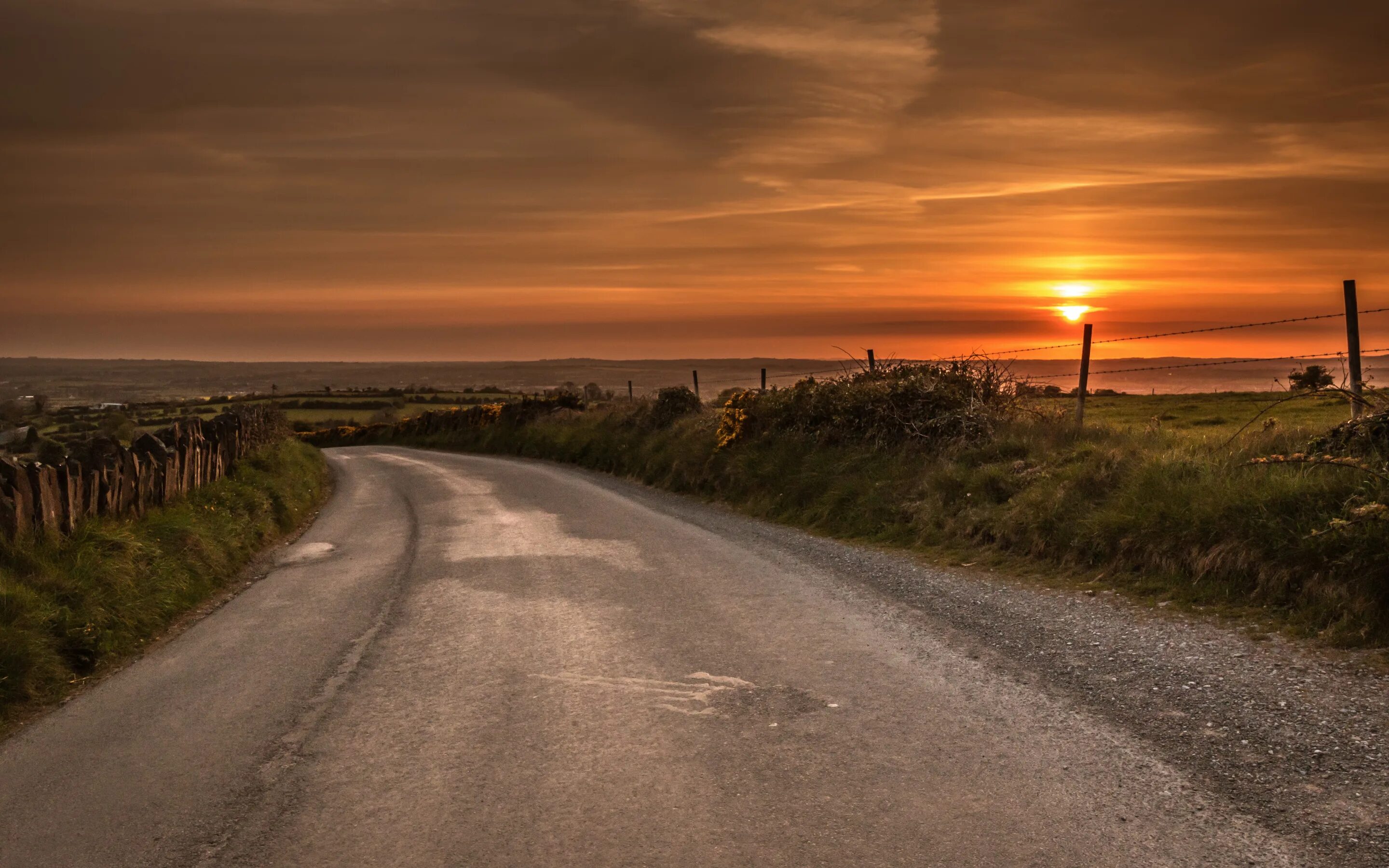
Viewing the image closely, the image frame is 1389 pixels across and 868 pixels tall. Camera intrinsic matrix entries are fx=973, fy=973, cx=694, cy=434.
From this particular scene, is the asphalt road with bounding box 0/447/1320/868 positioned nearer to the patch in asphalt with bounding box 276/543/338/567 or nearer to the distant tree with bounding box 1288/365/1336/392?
the patch in asphalt with bounding box 276/543/338/567

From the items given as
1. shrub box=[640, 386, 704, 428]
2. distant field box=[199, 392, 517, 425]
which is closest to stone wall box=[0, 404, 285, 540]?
shrub box=[640, 386, 704, 428]

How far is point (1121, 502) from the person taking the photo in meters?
10.2

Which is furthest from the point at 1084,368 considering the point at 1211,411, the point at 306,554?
the point at 306,554

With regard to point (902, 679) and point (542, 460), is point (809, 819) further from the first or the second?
point (542, 460)

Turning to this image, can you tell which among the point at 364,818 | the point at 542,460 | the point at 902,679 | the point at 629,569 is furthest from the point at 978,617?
the point at 542,460

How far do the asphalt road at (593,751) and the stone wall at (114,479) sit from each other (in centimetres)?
189

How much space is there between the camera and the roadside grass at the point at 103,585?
725cm

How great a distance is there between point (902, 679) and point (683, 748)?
6.21 ft

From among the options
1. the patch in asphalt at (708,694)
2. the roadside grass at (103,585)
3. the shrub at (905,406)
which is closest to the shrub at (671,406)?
the shrub at (905,406)

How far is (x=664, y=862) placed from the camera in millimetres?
4145

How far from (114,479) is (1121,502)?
11102mm

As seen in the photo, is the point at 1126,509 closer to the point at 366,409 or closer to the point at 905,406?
the point at 905,406

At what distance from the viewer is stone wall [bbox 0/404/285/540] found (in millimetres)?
9008

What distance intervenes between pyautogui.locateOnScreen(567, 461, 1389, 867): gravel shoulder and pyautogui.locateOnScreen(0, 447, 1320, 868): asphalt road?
23 cm
